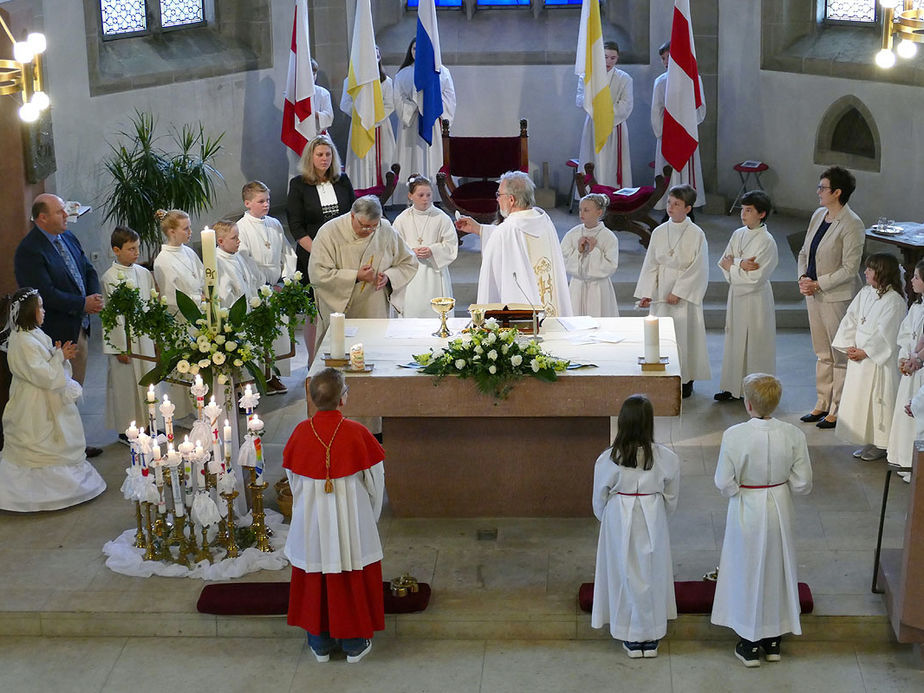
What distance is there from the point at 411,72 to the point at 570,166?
211 centimetres

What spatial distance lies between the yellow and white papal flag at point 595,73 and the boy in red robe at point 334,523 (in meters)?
7.61

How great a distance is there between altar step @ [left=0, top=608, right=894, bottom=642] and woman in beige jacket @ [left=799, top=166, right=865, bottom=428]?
2.70 metres

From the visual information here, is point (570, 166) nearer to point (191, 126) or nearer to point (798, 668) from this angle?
point (191, 126)

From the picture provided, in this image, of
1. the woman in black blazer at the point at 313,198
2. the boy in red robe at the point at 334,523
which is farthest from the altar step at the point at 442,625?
the woman in black blazer at the point at 313,198

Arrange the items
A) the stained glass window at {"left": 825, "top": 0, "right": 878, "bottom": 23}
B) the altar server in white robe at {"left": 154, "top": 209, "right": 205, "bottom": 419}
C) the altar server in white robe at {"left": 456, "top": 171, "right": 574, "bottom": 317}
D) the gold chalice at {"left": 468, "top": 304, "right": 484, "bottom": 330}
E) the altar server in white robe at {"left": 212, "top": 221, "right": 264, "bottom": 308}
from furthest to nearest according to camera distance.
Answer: the stained glass window at {"left": 825, "top": 0, "right": 878, "bottom": 23}
the altar server in white robe at {"left": 212, "top": 221, "right": 264, "bottom": 308}
the altar server in white robe at {"left": 154, "top": 209, "right": 205, "bottom": 419}
the altar server in white robe at {"left": 456, "top": 171, "right": 574, "bottom": 317}
the gold chalice at {"left": 468, "top": 304, "right": 484, "bottom": 330}

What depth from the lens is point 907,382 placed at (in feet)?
25.9

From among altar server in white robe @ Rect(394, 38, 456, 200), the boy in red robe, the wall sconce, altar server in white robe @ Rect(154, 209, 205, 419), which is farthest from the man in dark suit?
A: altar server in white robe @ Rect(394, 38, 456, 200)

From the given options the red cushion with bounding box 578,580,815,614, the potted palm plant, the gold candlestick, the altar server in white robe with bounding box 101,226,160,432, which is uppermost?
the potted palm plant

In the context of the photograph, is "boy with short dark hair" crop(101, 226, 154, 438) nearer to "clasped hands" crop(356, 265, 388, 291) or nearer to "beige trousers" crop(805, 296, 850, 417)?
"clasped hands" crop(356, 265, 388, 291)

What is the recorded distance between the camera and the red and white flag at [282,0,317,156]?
12.9 m

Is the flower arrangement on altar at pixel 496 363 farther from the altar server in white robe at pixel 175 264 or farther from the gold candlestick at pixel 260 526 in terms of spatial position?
the altar server in white robe at pixel 175 264

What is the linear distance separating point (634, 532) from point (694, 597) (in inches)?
26.9

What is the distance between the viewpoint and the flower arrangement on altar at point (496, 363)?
23.0ft

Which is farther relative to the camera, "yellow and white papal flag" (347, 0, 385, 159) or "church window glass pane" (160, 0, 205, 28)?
"church window glass pane" (160, 0, 205, 28)
